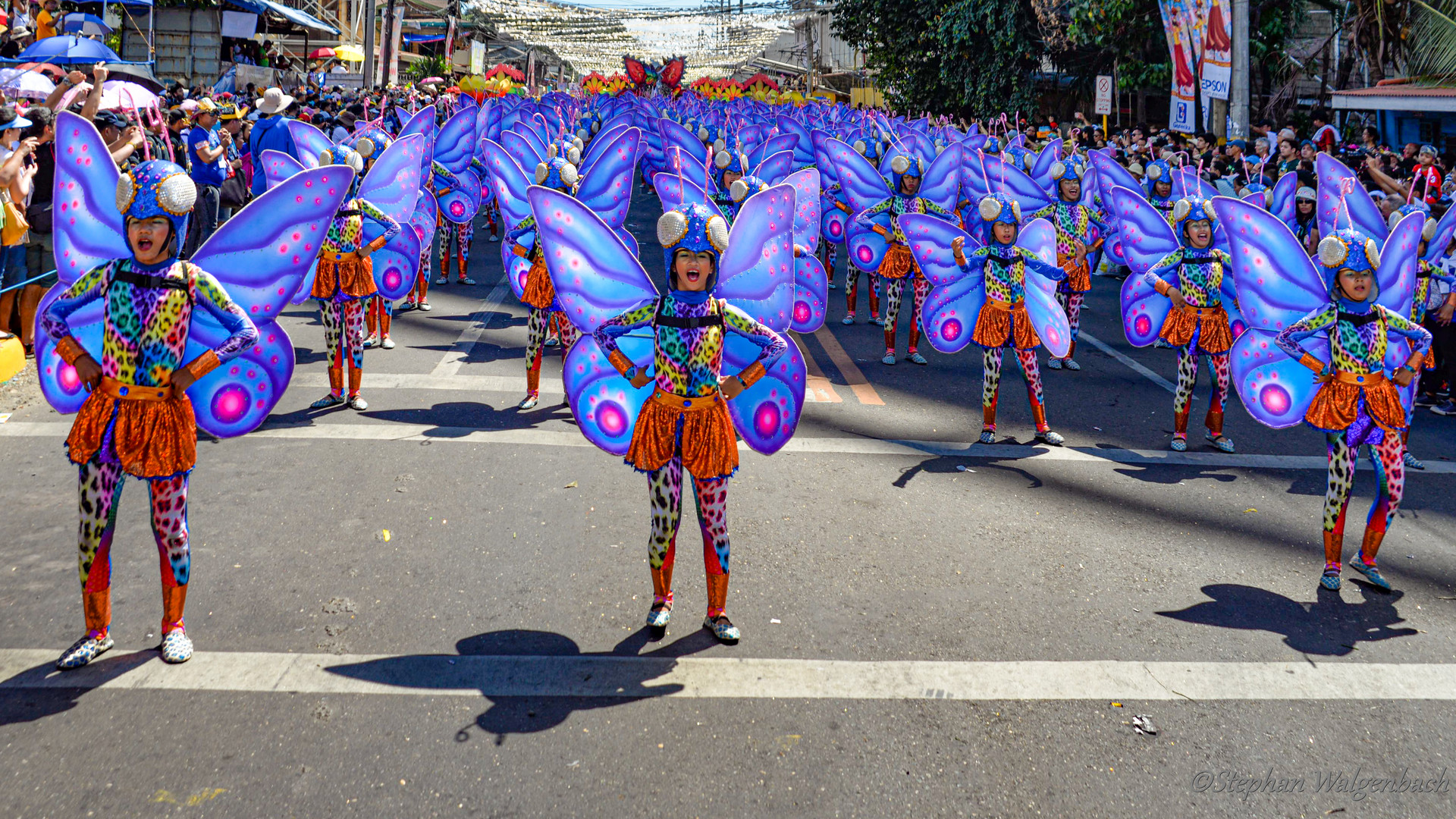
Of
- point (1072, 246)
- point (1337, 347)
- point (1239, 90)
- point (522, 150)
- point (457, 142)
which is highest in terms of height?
point (1239, 90)

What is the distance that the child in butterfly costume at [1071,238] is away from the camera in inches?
448

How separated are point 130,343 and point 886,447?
5403mm

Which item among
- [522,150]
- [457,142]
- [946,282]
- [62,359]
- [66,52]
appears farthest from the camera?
[66,52]

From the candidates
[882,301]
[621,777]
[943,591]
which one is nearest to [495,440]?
[943,591]

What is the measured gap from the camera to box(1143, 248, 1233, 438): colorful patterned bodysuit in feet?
27.8

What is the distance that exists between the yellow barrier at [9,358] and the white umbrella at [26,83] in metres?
6.84

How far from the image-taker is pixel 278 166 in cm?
860

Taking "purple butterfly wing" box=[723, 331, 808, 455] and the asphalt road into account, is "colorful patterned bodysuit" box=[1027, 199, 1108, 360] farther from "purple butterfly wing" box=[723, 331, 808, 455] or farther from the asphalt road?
"purple butterfly wing" box=[723, 331, 808, 455]

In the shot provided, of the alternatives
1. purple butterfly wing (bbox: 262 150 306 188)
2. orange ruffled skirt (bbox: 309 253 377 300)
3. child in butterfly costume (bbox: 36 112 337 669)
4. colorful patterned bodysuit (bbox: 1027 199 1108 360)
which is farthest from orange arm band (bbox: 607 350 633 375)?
colorful patterned bodysuit (bbox: 1027 199 1108 360)

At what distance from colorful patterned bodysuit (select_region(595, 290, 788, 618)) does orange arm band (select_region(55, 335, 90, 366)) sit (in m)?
2.04

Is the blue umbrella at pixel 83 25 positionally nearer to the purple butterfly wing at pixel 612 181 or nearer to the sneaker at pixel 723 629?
the purple butterfly wing at pixel 612 181

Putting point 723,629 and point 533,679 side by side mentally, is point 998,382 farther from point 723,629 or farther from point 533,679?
point 533,679

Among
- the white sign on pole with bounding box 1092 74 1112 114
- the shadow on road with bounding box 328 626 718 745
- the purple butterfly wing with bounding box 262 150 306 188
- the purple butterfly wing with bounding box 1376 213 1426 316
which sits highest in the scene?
the white sign on pole with bounding box 1092 74 1112 114

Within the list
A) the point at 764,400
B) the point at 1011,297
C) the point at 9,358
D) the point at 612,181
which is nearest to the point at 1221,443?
the point at 1011,297
